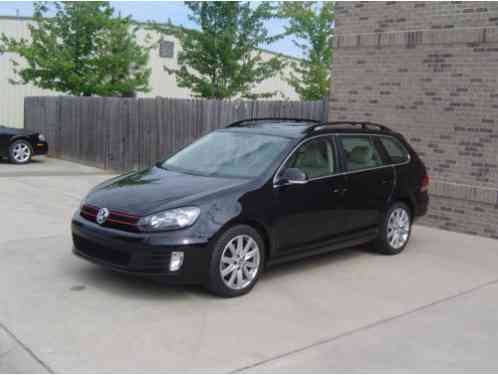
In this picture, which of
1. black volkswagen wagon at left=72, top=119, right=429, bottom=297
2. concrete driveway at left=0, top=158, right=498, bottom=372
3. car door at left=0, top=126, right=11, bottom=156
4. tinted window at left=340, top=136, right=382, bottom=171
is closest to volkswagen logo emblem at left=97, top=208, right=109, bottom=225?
black volkswagen wagon at left=72, top=119, right=429, bottom=297

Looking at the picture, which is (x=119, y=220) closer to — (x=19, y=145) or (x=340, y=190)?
(x=340, y=190)

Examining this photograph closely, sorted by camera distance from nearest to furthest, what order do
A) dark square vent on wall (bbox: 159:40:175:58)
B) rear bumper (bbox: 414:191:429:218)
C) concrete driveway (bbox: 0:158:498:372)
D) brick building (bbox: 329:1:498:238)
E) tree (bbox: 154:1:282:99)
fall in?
concrete driveway (bbox: 0:158:498:372)
rear bumper (bbox: 414:191:429:218)
brick building (bbox: 329:1:498:238)
tree (bbox: 154:1:282:99)
dark square vent on wall (bbox: 159:40:175:58)

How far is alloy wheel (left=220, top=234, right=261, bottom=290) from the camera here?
19.3ft

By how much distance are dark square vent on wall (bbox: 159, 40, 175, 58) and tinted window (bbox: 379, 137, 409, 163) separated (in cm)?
1819

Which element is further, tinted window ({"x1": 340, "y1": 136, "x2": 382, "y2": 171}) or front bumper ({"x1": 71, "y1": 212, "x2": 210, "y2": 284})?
tinted window ({"x1": 340, "y1": 136, "x2": 382, "y2": 171})

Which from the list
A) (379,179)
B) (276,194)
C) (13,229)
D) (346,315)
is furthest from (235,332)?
(13,229)

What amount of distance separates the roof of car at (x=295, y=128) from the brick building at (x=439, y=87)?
2.00m

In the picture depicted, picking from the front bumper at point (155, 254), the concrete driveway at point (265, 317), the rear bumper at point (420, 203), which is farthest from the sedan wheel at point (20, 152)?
the front bumper at point (155, 254)

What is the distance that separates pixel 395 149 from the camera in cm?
815

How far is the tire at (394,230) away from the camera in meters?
7.80

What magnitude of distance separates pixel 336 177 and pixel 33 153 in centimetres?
1184

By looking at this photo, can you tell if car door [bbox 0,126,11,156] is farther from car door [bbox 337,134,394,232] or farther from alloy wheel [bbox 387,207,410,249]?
alloy wheel [bbox 387,207,410,249]

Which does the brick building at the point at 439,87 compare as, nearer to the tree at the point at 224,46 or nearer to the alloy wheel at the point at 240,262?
the alloy wheel at the point at 240,262

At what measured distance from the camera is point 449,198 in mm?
9695
